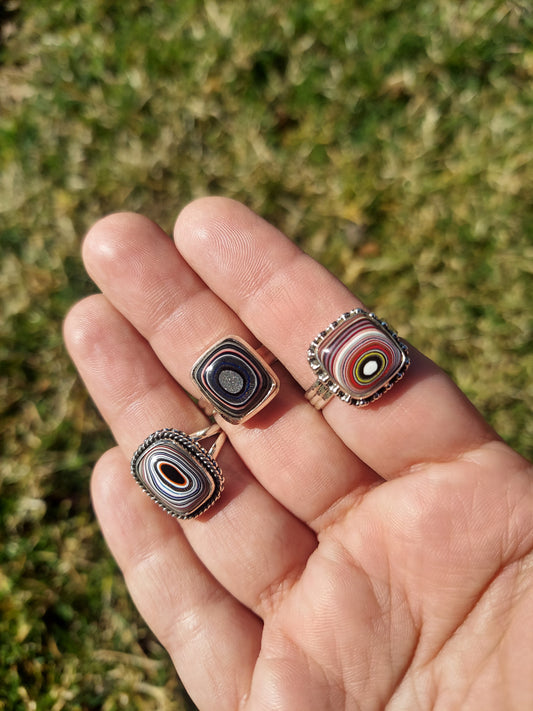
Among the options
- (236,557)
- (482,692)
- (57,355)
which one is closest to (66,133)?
(57,355)

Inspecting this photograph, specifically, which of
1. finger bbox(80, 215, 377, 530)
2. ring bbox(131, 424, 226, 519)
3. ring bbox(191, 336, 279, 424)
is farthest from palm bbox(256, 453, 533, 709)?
ring bbox(191, 336, 279, 424)

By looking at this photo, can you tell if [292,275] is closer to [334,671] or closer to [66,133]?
[334,671]

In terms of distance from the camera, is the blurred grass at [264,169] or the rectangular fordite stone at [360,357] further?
the blurred grass at [264,169]

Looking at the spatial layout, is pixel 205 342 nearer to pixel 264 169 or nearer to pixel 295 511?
pixel 295 511

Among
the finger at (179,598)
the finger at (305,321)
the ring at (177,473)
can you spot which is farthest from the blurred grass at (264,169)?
the finger at (305,321)

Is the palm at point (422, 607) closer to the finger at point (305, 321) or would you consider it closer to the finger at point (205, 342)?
the finger at point (305, 321)

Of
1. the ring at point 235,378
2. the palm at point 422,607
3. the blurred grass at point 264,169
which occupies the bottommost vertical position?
the palm at point 422,607
